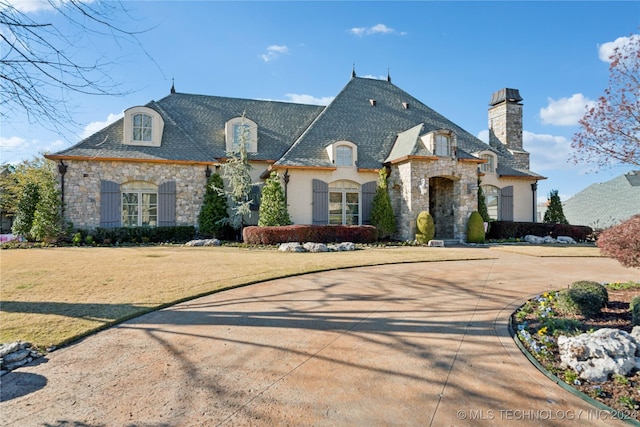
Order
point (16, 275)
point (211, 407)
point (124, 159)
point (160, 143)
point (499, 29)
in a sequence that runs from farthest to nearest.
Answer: point (160, 143) → point (124, 159) → point (499, 29) → point (16, 275) → point (211, 407)

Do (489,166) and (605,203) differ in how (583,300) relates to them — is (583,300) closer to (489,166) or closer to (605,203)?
(489,166)

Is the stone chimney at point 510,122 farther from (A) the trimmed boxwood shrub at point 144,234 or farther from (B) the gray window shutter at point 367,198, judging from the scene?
(A) the trimmed boxwood shrub at point 144,234

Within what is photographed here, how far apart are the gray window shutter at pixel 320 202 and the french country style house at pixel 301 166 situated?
43 mm

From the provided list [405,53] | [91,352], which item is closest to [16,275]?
[91,352]

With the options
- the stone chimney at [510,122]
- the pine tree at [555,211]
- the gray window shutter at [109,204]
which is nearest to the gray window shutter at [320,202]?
the gray window shutter at [109,204]

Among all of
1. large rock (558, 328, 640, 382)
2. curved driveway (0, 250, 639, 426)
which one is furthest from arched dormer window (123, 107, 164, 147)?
large rock (558, 328, 640, 382)

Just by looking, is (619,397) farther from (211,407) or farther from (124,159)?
(124,159)

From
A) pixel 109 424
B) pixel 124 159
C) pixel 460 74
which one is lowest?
pixel 109 424

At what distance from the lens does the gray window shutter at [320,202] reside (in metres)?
14.2

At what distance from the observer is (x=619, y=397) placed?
2389 millimetres

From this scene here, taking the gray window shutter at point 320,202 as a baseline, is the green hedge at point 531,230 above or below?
below

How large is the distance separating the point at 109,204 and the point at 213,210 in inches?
161

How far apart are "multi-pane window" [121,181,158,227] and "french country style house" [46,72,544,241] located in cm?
4

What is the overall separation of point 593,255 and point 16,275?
14658 millimetres
